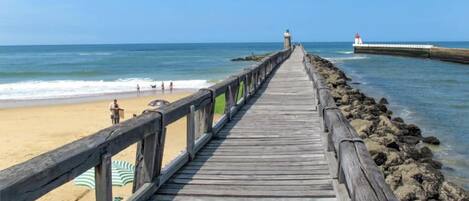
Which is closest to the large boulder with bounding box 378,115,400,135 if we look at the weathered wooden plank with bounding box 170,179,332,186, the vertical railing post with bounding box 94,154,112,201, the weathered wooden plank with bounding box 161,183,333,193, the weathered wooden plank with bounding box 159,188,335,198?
the weathered wooden plank with bounding box 170,179,332,186

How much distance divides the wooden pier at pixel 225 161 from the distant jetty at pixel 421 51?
58253mm

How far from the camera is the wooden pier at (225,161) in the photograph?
3254mm

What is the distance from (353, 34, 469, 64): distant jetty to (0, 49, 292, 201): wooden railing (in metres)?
59.6

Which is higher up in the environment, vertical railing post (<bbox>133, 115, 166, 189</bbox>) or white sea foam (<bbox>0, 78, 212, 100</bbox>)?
vertical railing post (<bbox>133, 115, 166, 189</bbox>)

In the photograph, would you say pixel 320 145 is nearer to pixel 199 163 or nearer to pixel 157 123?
pixel 199 163

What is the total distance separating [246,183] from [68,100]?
26577 mm

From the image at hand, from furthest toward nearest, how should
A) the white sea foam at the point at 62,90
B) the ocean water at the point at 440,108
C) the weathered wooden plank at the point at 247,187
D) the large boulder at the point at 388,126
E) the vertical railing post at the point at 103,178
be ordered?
the white sea foam at the point at 62,90 < the large boulder at the point at 388,126 < the ocean water at the point at 440,108 < the weathered wooden plank at the point at 247,187 < the vertical railing post at the point at 103,178

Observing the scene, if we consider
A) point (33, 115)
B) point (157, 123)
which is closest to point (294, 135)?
point (157, 123)

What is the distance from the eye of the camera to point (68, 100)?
30391 mm

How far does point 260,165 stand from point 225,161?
1.62ft

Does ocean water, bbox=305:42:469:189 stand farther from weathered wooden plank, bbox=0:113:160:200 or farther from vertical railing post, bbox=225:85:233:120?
weathered wooden plank, bbox=0:113:160:200

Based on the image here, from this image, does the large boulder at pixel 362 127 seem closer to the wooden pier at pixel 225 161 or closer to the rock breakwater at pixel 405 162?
the rock breakwater at pixel 405 162

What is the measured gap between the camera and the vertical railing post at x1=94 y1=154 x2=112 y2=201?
3.89m

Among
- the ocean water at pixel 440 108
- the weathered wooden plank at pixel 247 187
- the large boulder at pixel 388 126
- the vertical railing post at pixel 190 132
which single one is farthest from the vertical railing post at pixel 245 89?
the weathered wooden plank at pixel 247 187
